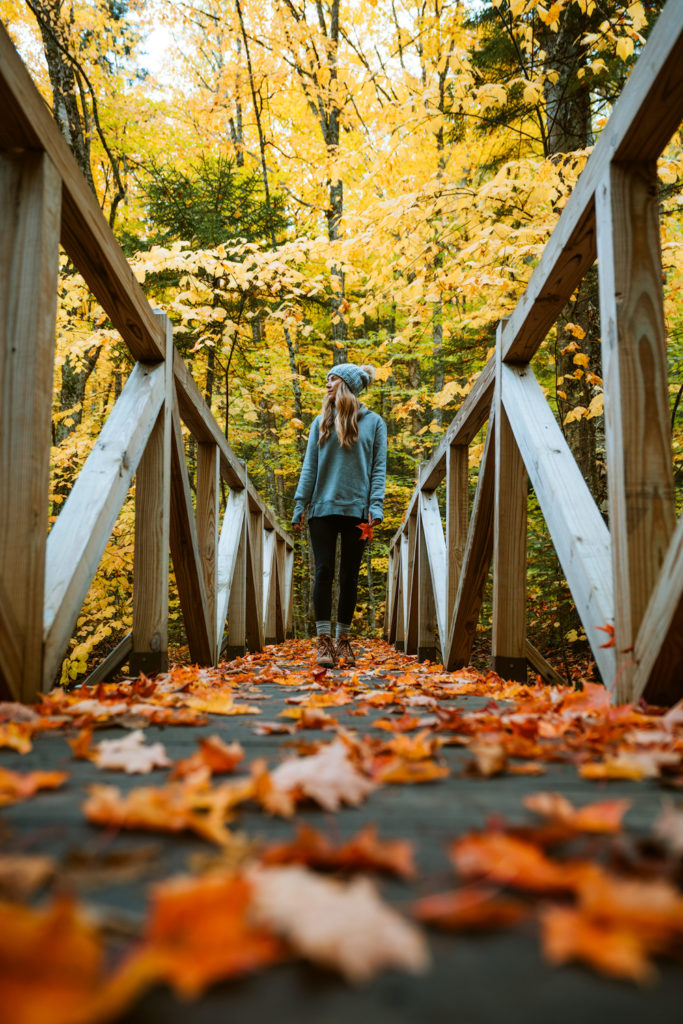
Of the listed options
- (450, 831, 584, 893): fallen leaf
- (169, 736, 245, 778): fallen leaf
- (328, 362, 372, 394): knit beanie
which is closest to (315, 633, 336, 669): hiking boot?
(328, 362, 372, 394): knit beanie

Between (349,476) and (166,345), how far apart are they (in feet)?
5.57

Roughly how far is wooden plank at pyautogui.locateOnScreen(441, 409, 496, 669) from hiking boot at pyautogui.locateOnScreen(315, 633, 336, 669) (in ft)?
2.31

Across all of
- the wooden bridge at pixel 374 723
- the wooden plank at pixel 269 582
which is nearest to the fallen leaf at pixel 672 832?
the wooden bridge at pixel 374 723

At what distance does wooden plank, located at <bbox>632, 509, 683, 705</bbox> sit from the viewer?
1.42 m

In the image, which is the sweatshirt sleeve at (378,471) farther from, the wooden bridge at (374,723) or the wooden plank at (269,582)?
the wooden plank at (269,582)

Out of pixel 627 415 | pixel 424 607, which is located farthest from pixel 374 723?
pixel 424 607

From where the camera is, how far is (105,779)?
1.13 meters

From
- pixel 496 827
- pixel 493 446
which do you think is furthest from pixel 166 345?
pixel 496 827

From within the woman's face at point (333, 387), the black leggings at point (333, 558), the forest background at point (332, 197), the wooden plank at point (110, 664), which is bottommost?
the wooden plank at point (110, 664)

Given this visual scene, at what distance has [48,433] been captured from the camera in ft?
5.58

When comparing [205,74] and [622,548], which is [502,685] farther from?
[205,74]

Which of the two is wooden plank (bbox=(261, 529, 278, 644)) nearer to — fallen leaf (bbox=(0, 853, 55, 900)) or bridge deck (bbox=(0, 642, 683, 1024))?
bridge deck (bbox=(0, 642, 683, 1024))

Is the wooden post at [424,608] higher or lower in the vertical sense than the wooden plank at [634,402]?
lower

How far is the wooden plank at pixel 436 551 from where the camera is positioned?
13.5 ft
